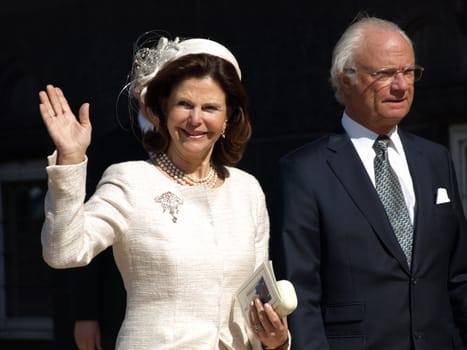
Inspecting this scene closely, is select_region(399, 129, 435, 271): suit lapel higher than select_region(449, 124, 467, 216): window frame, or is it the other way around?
select_region(399, 129, 435, 271): suit lapel

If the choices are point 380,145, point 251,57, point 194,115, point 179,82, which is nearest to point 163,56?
point 179,82

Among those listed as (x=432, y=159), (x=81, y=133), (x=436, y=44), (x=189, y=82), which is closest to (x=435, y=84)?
(x=436, y=44)

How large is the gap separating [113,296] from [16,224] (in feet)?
9.06

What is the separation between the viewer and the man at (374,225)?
397cm

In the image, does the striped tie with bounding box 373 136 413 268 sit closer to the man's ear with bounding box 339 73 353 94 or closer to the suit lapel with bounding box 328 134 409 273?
the suit lapel with bounding box 328 134 409 273

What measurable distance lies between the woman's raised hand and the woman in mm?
70

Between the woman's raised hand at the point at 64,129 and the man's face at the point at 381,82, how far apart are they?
4.28 feet

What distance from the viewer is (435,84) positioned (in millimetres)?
5789

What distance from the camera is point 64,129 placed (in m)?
3.12

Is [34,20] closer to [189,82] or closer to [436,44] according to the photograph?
[436,44]

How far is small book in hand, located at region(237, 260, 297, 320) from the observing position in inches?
132

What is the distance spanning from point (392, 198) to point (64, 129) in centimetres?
142

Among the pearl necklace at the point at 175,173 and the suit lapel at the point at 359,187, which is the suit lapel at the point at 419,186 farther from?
the pearl necklace at the point at 175,173

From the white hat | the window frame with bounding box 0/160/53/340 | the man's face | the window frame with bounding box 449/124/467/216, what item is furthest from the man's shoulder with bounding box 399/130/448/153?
the window frame with bounding box 0/160/53/340
